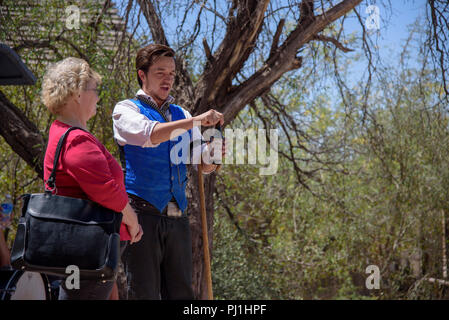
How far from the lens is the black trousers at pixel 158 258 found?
2348 millimetres

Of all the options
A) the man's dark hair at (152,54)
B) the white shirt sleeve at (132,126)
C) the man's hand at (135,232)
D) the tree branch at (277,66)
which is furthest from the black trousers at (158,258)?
the tree branch at (277,66)

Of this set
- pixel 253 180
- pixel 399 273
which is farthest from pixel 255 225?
pixel 399 273

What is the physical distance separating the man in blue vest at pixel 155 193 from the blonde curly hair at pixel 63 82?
29cm

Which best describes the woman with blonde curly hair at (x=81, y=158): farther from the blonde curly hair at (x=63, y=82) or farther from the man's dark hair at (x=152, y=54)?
the man's dark hair at (x=152, y=54)

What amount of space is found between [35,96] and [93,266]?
3677 millimetres

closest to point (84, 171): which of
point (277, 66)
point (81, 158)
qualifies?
point (81, 158)

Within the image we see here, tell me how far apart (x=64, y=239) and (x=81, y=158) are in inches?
12.1

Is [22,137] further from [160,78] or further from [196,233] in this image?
[160,78]

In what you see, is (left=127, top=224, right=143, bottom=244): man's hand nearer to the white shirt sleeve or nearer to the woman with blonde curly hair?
the woman with blonde curly hair

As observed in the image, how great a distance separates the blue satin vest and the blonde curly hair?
0.37 meters

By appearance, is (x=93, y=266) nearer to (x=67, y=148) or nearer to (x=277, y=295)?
(x=67, y=148)

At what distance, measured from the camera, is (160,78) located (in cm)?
254

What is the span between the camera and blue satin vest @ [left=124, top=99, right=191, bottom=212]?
7.81ft
